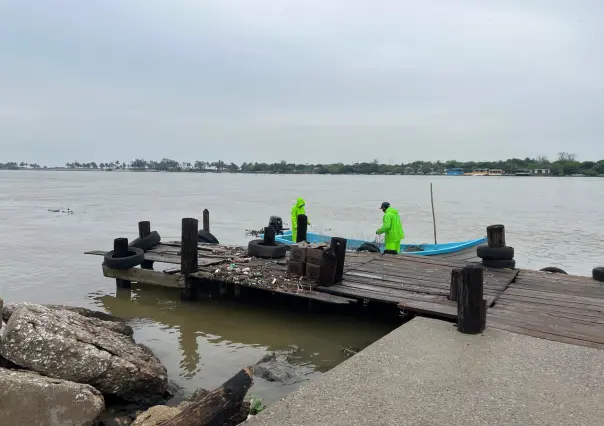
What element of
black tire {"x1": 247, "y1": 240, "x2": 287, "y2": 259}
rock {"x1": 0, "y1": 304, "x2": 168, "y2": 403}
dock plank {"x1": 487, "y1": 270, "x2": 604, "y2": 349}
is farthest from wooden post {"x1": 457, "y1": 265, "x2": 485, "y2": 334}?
black tire {"x1": 247, "y1": 240, "x2": 287, "y2": 259}

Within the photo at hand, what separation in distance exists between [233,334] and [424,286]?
3666 mm

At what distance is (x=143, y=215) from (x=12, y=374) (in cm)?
3402

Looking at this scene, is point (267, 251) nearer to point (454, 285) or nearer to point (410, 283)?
point (410, 283)

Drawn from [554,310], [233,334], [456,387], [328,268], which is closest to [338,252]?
[328,268]

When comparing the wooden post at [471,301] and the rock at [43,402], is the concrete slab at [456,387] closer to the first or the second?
the wooden post at [471,301]

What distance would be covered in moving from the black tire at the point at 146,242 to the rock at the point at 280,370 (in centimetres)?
666

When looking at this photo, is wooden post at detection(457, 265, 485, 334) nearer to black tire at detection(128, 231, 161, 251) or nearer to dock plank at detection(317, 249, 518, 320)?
dock plank at detection(317, 249, 518, 320)

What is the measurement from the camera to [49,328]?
18.0 ft

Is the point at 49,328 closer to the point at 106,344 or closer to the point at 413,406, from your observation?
the point at 106,344

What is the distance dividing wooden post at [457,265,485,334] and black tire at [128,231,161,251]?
9.31 meters

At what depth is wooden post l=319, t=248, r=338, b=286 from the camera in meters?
8.95

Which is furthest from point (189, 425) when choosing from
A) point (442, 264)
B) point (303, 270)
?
point (442, 264)

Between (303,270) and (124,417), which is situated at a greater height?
(303,270)

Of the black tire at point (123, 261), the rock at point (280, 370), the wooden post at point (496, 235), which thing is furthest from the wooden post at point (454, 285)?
the black tire at point (123, 261)
